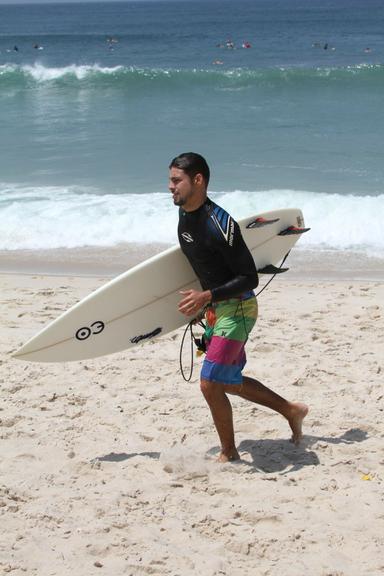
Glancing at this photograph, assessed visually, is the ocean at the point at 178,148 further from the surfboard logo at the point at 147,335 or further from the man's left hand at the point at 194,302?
the man's left hand at the point at 194,302

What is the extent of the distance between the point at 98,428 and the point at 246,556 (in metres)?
1.42

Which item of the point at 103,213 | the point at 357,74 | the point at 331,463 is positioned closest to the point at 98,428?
the point at 331,463

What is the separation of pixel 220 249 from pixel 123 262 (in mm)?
4897

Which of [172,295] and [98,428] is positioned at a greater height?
[172,295]

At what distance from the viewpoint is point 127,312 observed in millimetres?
4430

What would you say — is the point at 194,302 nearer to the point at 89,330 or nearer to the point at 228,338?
the point at 228,338

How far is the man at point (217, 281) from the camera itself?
12.2ft

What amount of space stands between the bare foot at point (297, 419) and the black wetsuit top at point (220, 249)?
2.46 feet

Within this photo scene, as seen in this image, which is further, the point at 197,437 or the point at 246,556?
the point at 197,437

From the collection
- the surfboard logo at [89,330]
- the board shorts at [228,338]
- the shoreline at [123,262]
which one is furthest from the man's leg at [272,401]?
the shoreline at [123,262]

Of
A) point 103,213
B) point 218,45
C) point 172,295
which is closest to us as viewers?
point 172,295

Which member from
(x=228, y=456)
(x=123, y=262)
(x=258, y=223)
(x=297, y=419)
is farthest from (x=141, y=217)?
(x=228, y=456)

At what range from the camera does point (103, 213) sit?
10172 millimetres

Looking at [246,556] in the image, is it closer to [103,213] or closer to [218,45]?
[103,213]
